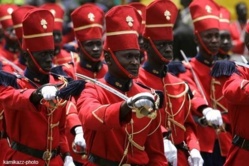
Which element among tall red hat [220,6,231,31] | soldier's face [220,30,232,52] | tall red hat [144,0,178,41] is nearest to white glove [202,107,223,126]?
tall red hat [144,0,178,41]

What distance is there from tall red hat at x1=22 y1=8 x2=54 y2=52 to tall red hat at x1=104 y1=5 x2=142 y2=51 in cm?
103

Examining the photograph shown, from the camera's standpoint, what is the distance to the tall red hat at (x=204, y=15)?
12.3 m

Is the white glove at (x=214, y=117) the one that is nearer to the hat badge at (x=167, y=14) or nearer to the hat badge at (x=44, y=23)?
the hat badge at (x=167, y=14)

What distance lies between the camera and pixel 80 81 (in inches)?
361

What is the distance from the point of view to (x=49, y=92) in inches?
347

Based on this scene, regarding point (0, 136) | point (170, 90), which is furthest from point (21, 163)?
point (170, 90)

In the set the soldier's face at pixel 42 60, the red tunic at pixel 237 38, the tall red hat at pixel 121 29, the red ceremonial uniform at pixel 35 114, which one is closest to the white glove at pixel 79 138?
the red ceremonial uniform at pixel 35 114

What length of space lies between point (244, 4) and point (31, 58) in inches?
428

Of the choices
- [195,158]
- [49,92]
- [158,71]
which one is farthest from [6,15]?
[49,92]

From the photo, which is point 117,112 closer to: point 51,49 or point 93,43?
point 51,49

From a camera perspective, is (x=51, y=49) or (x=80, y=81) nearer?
(x=80, y=81)

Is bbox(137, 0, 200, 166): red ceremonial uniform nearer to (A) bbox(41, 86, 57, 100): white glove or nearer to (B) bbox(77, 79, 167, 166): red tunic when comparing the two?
(B) bbox(77, 79, 167, 166): red tunic

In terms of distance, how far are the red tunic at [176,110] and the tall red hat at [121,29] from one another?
5.19 ft

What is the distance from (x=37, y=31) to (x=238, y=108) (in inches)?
79.9
